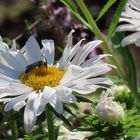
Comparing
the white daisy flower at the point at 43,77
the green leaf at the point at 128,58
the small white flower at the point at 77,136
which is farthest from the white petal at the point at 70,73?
the green leaf at the point at 128,58

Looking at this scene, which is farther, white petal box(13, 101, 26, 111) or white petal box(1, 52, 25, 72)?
white petal box(1, 52, 25, 72)

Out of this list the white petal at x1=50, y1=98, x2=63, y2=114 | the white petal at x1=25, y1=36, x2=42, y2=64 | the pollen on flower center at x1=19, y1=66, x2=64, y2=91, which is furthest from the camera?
the white petal at x1=25, y1=36, x2=42, y2=64

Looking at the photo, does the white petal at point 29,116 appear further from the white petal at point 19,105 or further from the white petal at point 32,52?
the white petal at point 32,52

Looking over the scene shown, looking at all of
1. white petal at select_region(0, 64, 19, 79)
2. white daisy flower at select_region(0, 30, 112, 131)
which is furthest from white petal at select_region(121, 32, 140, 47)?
white petal at select_region(0, 64, 19, 79)

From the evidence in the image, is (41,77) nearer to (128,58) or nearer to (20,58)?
(20,58)

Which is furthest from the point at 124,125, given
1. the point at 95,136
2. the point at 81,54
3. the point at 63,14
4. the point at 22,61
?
the point at 63,14

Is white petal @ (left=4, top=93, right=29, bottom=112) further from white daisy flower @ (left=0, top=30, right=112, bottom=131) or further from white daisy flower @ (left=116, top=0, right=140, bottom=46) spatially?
white daisy flower @ (left=116, top=0, right=140, bottom=46)

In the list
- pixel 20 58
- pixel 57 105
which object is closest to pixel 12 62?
pixel 20 58
